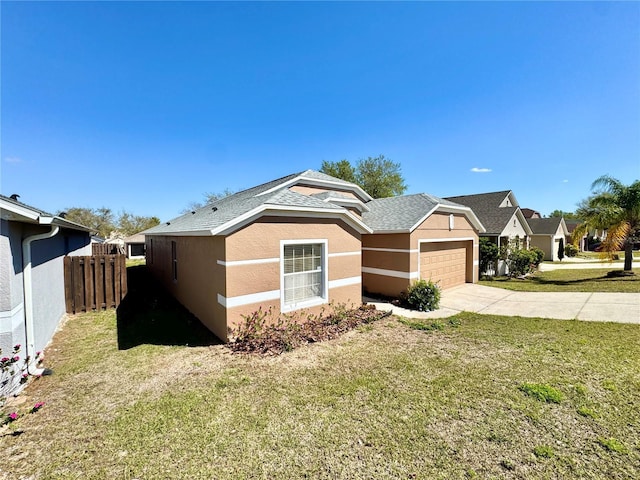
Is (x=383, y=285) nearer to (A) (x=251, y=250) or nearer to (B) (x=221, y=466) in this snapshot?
(A) (x=251, y=250)

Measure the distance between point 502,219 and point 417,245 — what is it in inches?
451

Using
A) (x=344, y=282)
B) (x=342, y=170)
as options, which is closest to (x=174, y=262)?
(x=344, y=282)

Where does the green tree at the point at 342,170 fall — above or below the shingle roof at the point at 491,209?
above

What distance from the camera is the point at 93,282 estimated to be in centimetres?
946

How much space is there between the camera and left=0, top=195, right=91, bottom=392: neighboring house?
13.6 ft

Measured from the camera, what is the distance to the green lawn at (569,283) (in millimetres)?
12766

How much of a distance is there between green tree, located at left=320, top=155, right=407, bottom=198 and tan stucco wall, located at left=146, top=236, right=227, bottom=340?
32.3 metres

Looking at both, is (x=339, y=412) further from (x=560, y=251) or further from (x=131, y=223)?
(x=131, y=223)

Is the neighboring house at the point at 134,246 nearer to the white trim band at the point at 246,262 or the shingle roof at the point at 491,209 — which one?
the white trim band at the point at 246,262

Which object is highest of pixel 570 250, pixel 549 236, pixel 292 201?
pixel 292 201

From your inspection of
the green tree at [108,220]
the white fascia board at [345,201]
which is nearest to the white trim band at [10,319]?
the white fascia board at [345,201]

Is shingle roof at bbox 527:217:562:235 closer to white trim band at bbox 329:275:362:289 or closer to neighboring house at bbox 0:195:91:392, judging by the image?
white trim band at bbox 329:275:362:289

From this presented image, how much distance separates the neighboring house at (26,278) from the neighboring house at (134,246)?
32.4 metres

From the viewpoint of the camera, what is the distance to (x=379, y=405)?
4199 millimetres
